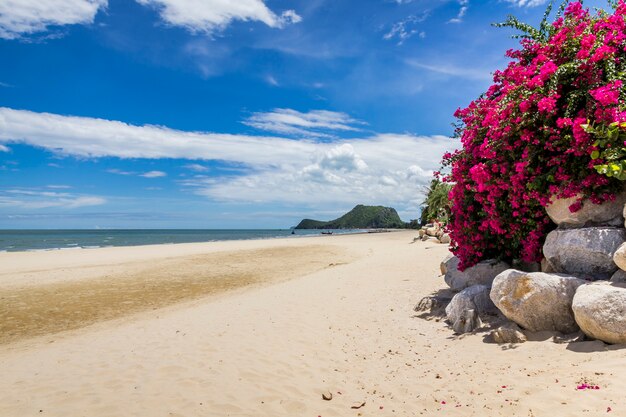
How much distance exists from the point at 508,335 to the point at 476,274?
3.18 meters

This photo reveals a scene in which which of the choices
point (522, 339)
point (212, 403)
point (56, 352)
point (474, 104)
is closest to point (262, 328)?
point (212, 403)

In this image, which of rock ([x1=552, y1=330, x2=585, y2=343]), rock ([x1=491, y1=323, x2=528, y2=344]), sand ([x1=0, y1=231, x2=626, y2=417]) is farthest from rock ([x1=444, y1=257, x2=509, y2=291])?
rock ([x1=552, y1=330, x2=585, y2=343])

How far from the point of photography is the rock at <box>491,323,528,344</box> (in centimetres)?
652

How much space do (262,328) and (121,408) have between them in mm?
4031

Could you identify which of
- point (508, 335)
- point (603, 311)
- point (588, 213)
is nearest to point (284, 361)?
point (508, 335)

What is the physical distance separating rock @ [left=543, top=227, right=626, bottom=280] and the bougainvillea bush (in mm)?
567

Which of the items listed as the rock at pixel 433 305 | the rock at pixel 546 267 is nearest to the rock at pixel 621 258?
the rock at pixel 546 267

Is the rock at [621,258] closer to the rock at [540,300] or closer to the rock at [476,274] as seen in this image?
the rock at [540,300]

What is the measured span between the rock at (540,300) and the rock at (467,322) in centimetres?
83

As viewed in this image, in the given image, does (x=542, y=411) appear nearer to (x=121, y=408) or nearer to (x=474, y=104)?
(x=121, y=408)

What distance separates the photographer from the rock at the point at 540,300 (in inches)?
251

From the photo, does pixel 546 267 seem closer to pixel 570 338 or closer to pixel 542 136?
pixel 570 338

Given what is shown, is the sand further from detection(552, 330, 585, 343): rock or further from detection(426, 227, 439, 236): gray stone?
detection(426, 227, 439, 236): gray stone

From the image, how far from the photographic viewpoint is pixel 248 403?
18.1ft
